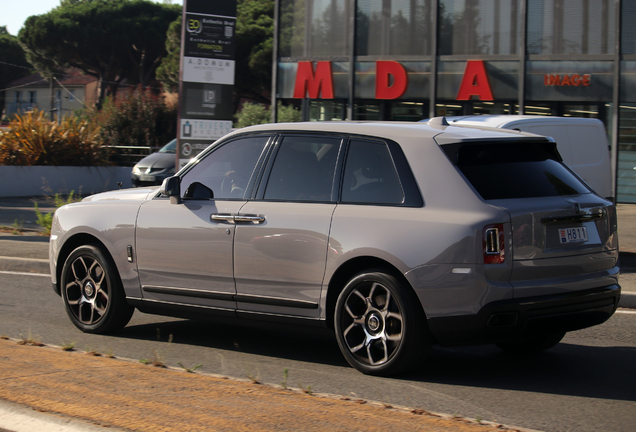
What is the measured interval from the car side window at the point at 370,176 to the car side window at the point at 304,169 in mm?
138

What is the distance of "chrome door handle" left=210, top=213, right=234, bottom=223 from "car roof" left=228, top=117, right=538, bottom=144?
748mm

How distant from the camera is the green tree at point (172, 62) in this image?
169 ft

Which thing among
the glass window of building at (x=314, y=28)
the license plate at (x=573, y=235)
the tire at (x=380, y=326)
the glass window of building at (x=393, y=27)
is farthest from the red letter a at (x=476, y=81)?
the tire at (x=380, y=326)

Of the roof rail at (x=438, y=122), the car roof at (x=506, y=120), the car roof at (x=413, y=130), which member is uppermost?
the car roof at (x=506, y=120)

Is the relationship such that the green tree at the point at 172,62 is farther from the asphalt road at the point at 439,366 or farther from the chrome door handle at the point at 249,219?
the chrome door handle at the point at 249,219

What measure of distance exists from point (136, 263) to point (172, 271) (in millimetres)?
395

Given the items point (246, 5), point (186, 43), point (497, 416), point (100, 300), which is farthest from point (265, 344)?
point (246, 5)

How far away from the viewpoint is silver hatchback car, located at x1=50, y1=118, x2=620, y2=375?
16.6ft

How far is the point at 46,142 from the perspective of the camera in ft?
80.9

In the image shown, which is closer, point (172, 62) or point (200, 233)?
point (200, 233)

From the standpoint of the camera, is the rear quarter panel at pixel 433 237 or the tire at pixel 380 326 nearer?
the rear quarter panel at pixel 433 237

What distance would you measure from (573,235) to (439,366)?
53.6 inches

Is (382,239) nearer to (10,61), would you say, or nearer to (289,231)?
(289,231)

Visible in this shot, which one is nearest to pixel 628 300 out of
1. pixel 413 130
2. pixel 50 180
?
pixel 413 130
